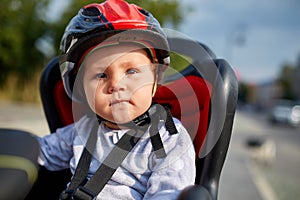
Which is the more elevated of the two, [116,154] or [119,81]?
[119,81]

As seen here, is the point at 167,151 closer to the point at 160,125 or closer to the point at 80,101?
the point at 160,125

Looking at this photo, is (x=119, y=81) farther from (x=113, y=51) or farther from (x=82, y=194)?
(x=82, y=194)

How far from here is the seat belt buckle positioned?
42.7 inches

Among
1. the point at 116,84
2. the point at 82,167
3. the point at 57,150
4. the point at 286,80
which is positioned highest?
the point at 116,84

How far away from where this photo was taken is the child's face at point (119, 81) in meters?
1.11

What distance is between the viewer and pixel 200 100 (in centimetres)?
127

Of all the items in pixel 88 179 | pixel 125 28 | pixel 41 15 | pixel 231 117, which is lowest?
pixel 41 15

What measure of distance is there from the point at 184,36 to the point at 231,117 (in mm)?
424

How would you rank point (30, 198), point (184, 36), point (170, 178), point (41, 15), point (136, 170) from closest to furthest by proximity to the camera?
point (170, 178)
point (136, 170)
point (30, 198)
point (184, 36)
point (41, 15)

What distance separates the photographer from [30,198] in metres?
1.31

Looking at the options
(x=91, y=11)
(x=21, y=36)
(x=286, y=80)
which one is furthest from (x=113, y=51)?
(x=286, y=80)

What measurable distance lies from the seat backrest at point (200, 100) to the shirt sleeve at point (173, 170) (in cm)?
9

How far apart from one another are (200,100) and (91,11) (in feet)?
1.56

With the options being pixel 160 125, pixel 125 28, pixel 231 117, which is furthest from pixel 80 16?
pixel 231 117
